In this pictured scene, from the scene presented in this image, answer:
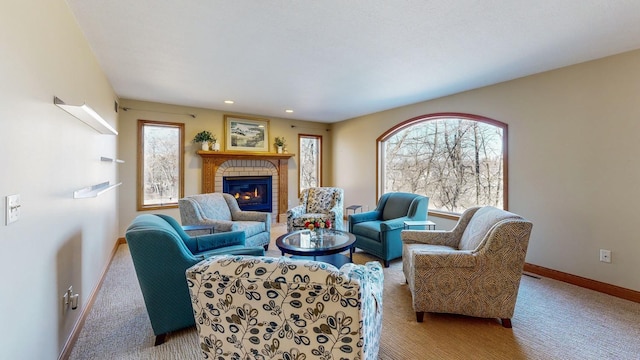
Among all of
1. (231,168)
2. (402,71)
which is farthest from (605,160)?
(231,168)

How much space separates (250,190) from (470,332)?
191 inches

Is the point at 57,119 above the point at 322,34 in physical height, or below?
below

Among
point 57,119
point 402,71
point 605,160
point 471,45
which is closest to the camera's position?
point 57,119

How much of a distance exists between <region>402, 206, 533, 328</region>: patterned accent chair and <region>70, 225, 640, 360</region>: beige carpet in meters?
0.14

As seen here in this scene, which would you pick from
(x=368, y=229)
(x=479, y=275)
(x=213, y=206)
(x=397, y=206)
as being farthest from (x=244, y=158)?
(x=479, y=275)

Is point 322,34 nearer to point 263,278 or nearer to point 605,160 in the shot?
point 263,278

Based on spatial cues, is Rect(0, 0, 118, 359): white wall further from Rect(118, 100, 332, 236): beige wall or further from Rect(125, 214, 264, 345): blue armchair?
Rect(118, 100, 332, 236): beige wall

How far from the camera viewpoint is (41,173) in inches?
60.4

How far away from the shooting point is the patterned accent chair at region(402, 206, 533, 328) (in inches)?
84.9

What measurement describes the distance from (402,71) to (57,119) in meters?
3.29

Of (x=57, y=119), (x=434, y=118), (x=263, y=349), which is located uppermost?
(x=434, y=118)

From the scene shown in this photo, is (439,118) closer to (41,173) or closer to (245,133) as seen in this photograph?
(245,133)

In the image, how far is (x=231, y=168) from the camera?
568 centimetres

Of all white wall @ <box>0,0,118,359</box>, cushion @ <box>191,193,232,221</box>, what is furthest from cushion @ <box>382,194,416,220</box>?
white wall @ <box>0,0,118,359</box>
